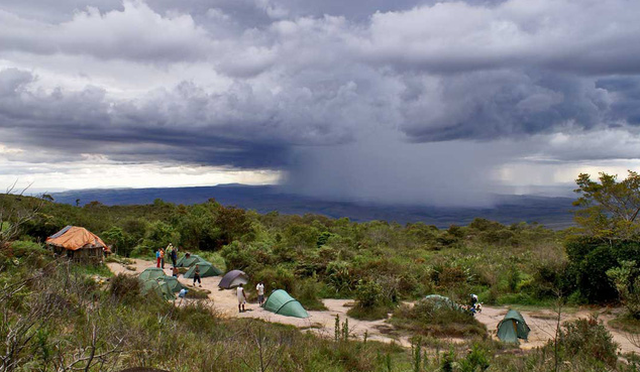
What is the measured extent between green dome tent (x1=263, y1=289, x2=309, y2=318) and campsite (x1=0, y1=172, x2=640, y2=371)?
7 centimetres

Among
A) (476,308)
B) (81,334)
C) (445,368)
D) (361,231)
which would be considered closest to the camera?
(445,368)

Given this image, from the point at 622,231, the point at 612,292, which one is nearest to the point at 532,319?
the point at 612,292

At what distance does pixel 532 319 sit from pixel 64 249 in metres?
25.2

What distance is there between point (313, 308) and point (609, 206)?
14382 mm

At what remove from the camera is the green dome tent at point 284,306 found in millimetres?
16609

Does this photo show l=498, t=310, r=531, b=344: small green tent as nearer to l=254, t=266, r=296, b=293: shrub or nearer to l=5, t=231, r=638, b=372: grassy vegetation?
l=5, t=231, r=638, b=372: grassy vegetation

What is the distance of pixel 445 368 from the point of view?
392 centimetres

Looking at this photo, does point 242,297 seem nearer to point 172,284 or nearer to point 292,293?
point 292,293

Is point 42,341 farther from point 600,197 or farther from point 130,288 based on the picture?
point 600,197

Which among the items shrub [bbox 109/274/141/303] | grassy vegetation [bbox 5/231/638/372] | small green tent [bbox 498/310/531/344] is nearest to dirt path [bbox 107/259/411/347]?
grassy vegetation [bbox 5/231/638/372]

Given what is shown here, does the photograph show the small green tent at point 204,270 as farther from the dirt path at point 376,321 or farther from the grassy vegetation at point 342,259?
the dirt path at point 376,321

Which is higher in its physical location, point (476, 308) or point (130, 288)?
point (130, 288)

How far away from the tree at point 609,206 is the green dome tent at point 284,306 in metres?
13.5

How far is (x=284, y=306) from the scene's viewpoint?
16.9m
